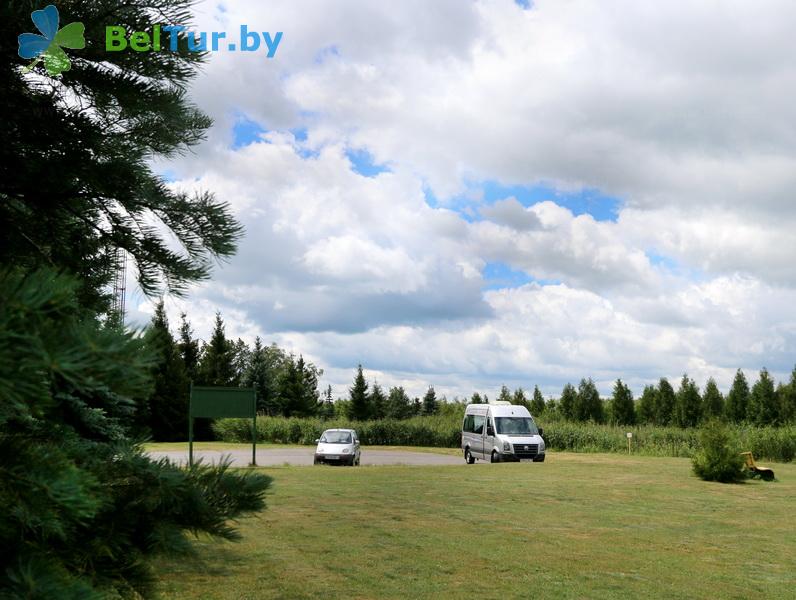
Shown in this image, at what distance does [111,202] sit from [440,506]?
1132cm

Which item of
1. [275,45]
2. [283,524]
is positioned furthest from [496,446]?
[275,45]

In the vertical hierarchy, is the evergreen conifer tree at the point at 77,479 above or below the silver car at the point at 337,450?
above

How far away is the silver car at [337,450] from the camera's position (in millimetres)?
25781

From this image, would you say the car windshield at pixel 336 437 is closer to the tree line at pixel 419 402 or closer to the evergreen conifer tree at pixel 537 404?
the tree line at pixel 419 402

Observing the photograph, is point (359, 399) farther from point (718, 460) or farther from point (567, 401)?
point (718, 460)

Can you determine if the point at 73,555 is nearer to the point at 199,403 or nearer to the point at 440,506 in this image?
the point at 440,506

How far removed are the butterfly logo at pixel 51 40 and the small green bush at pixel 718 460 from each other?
19.9 m

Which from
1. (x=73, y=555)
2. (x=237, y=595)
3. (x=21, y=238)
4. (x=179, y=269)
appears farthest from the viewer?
(x=237, y=595)

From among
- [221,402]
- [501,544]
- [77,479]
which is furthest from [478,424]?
[77,479]

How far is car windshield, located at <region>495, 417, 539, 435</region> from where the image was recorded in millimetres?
26750

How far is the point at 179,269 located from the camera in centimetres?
280

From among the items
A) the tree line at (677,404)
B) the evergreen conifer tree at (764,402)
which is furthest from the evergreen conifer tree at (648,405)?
the evergreen conifer tree at (764,402)

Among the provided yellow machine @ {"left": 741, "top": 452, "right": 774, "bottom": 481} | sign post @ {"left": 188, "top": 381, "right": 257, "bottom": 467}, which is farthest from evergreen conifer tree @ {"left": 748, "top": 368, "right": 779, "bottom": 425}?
sign post @ {"left": 188, "top": 381, "right": 257, "bottom": 467}

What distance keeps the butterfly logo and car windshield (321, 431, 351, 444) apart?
2473 cm
